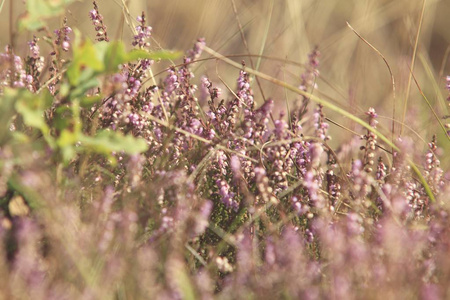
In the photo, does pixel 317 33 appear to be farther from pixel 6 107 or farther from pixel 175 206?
pixel 6 107

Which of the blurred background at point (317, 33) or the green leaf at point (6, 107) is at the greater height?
the blurred background at point (317, 33)

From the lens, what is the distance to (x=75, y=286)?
4.30ft

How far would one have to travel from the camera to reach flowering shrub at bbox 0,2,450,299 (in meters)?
1.30

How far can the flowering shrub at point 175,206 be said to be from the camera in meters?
1.30

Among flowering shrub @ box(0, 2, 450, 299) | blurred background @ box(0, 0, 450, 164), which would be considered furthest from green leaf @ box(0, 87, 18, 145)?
blurred background @ box(0, 0, 450, 164)

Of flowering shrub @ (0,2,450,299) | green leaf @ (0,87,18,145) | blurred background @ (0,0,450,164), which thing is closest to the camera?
flowering shrub @ (0,2,450,299)

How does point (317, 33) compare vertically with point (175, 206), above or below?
above

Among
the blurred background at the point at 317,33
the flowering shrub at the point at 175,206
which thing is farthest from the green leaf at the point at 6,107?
the blurred background at the point at 317,33

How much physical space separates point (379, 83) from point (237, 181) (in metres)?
2.71

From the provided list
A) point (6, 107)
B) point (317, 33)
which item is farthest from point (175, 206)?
point (317, 33)

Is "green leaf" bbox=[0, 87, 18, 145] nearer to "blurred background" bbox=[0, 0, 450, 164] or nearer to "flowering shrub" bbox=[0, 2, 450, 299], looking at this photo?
"flowering shrub" bbox=[0, 2, 450, 299]

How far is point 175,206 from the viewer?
1681 mm

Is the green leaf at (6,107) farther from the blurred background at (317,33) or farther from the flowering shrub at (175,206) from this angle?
the blurred background at (317,33)

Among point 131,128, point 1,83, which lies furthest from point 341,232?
point 1,83
